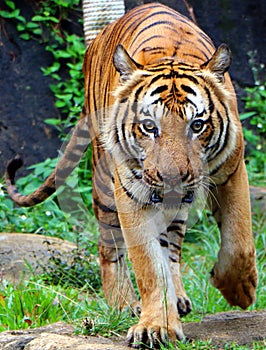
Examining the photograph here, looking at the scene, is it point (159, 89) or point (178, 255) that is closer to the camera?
point (159, 89)

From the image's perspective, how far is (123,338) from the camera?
3.37 m

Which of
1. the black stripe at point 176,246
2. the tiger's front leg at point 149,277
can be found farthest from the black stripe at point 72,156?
the tiger's front leg at point 149,277

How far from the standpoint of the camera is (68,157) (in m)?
4.96

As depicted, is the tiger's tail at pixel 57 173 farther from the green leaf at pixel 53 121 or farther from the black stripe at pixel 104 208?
the green leaf at pixel 53 121

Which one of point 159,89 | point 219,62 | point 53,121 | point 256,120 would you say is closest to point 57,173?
point 159,89

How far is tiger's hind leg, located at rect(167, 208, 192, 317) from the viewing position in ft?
12.9

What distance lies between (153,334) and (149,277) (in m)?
0.29

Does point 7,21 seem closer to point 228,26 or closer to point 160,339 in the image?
point 228,26

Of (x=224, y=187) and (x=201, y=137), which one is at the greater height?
(x=201, y=137)

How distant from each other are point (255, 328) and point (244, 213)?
1.77ft

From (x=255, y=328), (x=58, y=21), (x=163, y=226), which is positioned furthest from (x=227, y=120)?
(x=58, y=21)

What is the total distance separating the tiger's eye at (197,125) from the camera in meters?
3.36

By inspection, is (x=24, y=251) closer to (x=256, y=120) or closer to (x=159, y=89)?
(x=159, y=89)

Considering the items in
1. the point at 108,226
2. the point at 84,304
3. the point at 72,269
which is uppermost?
the point at 108,226
